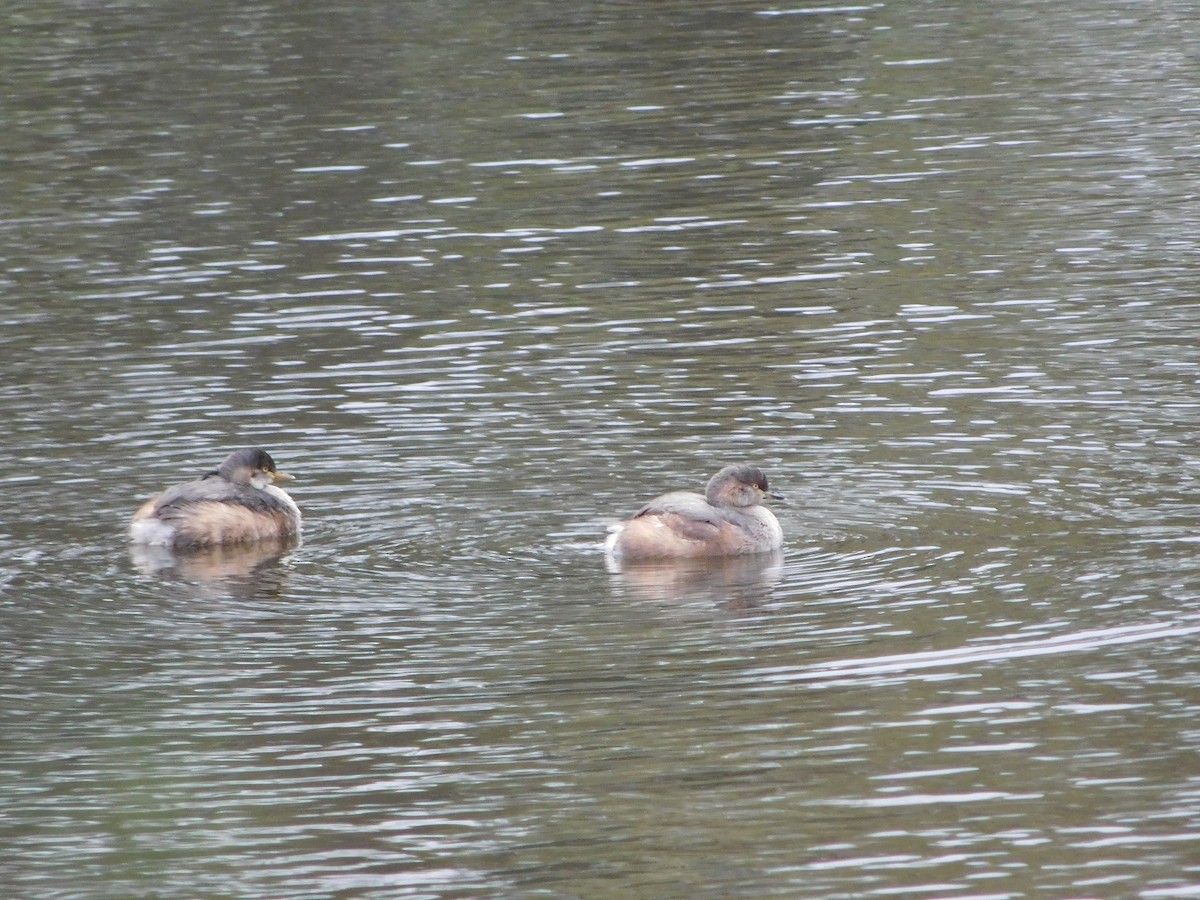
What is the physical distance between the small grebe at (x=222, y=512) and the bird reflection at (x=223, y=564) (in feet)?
0.16

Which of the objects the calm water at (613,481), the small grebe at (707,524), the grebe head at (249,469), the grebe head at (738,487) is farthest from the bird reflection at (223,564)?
the grebe head at (738,487)

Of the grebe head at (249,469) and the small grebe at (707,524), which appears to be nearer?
the small grebe at (707,524)

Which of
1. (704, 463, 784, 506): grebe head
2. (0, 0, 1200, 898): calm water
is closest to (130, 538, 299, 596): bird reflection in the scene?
(0, 0, 1200, 898): calm water

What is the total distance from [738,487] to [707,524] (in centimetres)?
32

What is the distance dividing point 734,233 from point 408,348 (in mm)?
5233

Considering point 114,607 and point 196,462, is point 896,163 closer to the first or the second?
point 196,462

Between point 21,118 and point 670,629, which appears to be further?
point 21,118

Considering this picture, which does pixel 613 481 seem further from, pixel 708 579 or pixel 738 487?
pixel 708 579

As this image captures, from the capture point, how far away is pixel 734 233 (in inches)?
920

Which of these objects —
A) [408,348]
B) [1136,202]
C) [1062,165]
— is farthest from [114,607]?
[1062,165]

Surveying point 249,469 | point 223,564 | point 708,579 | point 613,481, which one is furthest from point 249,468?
point 708,579

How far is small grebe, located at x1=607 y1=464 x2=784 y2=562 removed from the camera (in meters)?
13.6

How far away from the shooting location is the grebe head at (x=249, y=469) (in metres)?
14.9

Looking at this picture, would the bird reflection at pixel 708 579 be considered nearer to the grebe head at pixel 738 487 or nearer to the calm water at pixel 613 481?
the calm water at pixel 613 481
